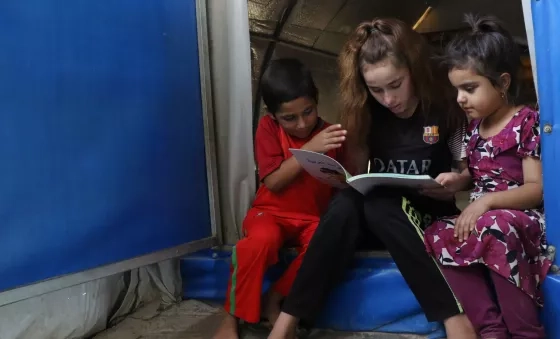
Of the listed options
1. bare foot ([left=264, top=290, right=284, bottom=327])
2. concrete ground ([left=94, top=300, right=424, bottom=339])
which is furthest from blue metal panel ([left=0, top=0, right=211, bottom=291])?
bare foot ([left=264, top=290, right=284, bottom=327])

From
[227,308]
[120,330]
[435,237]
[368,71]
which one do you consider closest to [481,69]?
[368,71]

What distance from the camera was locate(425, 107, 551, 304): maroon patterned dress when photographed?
938 millimetres

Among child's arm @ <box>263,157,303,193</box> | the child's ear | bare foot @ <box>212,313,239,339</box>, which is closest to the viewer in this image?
the child's ear

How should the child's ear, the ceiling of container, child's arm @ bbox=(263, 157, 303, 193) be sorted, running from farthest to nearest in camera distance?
1. the ceiling of container
2. child's arm @ bbox=(263, 157, 303, 193)
3. the child's ear

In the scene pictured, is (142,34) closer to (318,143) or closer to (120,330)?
(318,143)

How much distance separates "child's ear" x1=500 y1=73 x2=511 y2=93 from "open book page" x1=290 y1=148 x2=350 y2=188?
355 mm

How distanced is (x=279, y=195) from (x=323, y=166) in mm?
260

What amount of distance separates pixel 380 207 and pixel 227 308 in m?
0.42

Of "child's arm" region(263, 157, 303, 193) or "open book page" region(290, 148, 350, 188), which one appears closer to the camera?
"open book page" region(290, 148, 350, 188)

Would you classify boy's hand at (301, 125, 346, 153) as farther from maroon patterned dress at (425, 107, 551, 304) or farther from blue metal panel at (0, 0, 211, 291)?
blue metal panel at (0, 0, 211, 291)

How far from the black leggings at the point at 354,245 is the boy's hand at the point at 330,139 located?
114 millimetres

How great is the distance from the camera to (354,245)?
1149mm

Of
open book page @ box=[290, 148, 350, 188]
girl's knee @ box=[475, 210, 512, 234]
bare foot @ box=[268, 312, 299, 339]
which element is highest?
open book page @ box=[290, 148, 350, 188]

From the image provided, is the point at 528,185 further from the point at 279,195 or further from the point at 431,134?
the point at 279,195
